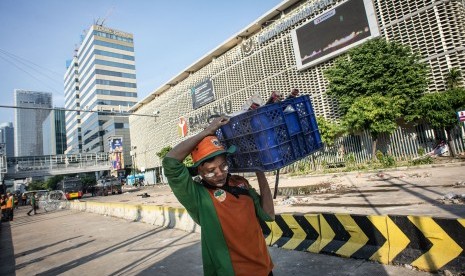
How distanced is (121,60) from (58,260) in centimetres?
9466

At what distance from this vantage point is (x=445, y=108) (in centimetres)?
1584

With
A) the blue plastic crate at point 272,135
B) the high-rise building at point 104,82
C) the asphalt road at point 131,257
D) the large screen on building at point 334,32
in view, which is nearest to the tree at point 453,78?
the large screen on building at point 334,32

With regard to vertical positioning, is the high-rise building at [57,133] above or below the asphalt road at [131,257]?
above

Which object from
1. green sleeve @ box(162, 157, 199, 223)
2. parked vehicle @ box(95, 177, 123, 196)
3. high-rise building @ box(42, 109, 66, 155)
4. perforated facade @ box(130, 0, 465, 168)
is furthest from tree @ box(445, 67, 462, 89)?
high-rise building @ box(42, 109, 66, 155)

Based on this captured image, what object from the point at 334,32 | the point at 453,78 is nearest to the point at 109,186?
the point at 334,32

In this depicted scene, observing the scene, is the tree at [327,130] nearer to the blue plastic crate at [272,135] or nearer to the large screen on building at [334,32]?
the large screen on building at [334,32]

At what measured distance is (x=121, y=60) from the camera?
91625 millimetres

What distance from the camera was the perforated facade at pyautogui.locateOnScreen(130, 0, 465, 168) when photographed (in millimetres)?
18328

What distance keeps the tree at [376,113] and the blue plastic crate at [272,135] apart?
16.7 metres

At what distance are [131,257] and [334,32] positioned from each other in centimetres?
2314

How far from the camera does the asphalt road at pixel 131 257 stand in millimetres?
4113

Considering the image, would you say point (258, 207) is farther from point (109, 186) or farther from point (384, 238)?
point (109, 186)

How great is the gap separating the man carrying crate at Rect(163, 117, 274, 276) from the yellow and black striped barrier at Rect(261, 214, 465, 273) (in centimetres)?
259

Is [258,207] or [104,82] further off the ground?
[104,82]
